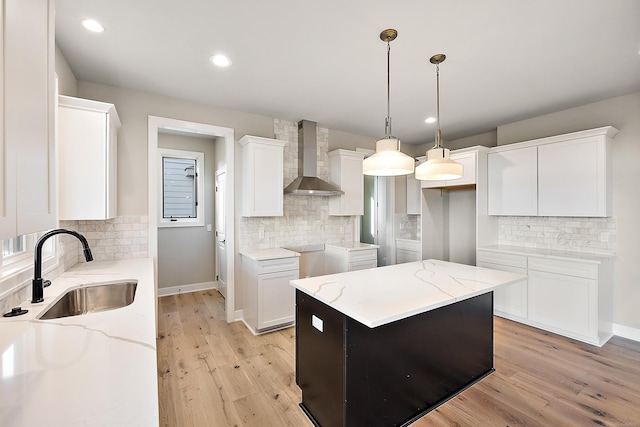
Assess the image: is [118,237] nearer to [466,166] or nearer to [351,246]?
[351,246]

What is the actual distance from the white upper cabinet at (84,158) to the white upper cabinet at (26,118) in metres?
1.40

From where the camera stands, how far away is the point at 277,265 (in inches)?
130

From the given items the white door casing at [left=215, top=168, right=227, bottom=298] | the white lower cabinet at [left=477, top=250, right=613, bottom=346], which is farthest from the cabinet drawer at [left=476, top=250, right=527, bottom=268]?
the white door casing at [left=215, top=168, right=227, bottom=298]

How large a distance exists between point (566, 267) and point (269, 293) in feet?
10.6

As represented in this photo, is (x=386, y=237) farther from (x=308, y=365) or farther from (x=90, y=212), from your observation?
(x=90, y=212)

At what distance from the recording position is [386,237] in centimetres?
505

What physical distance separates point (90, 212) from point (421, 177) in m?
2.56

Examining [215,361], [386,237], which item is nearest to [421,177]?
[215,361]

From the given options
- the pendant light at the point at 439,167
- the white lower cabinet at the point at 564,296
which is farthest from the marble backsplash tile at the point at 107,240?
the white lower cabinet at the point at 564,296

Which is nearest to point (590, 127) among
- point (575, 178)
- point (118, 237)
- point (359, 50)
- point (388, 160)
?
point (575, 178)

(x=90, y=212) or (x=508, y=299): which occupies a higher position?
(x=90, y=212)

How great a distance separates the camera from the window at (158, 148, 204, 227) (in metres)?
4.68

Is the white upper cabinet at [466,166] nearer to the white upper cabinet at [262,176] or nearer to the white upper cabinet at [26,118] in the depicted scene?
the white upper cabinet at [262,176]

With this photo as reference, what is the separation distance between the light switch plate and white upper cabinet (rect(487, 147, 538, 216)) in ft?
10.6
